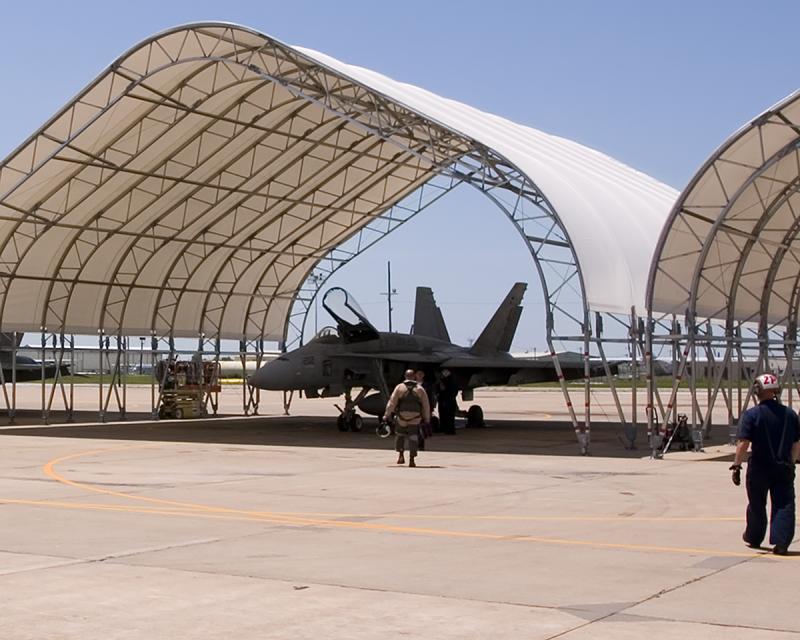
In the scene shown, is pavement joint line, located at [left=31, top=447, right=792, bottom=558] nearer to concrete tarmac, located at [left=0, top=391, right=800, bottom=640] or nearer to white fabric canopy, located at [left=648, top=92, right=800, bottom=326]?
concrete tarmac, located at [left=0, top=391, right=800, bottom=640]

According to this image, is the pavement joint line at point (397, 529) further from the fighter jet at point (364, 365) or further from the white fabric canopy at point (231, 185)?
the fighter jet at point (364, 365)

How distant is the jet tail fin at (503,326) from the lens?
34.6 meters

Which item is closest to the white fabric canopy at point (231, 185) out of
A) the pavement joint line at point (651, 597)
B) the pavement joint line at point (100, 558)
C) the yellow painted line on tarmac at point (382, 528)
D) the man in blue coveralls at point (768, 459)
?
the yellow painted line on tarmac at point (382, 528)

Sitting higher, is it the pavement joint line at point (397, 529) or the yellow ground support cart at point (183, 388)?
the yellow ground support cart at point (183, 388)

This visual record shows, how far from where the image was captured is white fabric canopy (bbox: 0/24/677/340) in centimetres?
2497

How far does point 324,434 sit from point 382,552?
2028 centimetres

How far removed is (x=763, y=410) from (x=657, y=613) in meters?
3.52

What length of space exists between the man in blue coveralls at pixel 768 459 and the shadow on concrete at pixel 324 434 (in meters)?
11.4

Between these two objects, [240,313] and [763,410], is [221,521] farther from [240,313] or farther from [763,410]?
[240,313]

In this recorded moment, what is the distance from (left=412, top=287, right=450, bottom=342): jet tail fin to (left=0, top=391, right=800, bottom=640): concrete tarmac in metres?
14.7

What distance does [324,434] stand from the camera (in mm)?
30469

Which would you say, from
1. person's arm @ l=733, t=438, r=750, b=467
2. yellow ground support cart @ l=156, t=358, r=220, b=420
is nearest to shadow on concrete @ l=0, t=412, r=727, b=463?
yellow ground support cart @ l=156, t=358, r=220, b=420

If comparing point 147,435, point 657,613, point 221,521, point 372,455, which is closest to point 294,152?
point 147,435

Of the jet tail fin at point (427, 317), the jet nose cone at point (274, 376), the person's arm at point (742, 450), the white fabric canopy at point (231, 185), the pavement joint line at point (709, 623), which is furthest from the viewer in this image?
the jet tail fin at point (427, 317)
